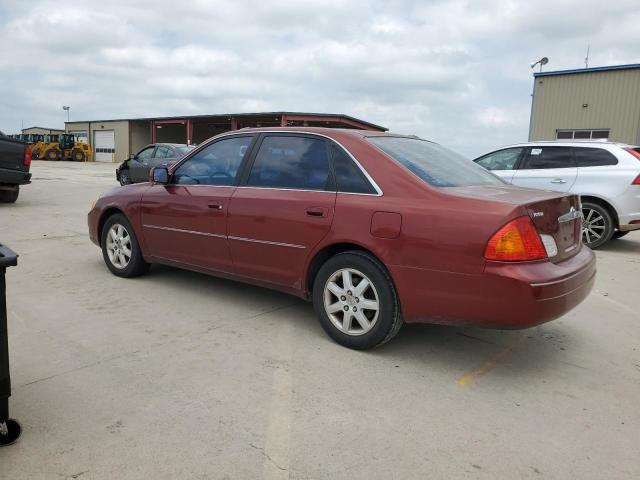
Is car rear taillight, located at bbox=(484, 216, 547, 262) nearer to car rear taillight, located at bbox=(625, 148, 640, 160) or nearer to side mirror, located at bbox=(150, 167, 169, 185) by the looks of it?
side mirror, located at bbox=(150, 167, 169, 185)

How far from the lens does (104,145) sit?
52.1m

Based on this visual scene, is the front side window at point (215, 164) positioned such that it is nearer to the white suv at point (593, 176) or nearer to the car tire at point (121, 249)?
the car tire at point (121, 249)

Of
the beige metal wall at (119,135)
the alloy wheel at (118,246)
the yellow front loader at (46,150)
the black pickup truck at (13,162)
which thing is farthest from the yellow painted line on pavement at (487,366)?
the beige metal wall at (119,135)

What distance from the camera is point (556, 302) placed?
307 centimetres

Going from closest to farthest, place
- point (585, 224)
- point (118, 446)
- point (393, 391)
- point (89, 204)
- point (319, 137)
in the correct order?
point (118, 446) < point (393, 391) < point (319, 137) < point (585, 224) < point (89, 204)

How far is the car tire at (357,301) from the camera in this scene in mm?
3383

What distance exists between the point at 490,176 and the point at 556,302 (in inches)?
59.2

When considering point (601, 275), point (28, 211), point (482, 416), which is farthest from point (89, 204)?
point (482, 416)

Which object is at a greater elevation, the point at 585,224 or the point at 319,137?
the point at 319,137

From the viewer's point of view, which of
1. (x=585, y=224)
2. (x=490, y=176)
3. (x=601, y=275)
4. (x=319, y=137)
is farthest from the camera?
(x=585, y=224)

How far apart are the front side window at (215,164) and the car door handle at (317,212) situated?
953 mm

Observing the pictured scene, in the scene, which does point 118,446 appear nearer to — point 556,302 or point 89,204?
point 556,302

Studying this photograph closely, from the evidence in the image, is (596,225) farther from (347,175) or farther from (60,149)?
(60,149)

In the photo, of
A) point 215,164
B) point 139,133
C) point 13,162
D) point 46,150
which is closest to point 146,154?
point 13,162
